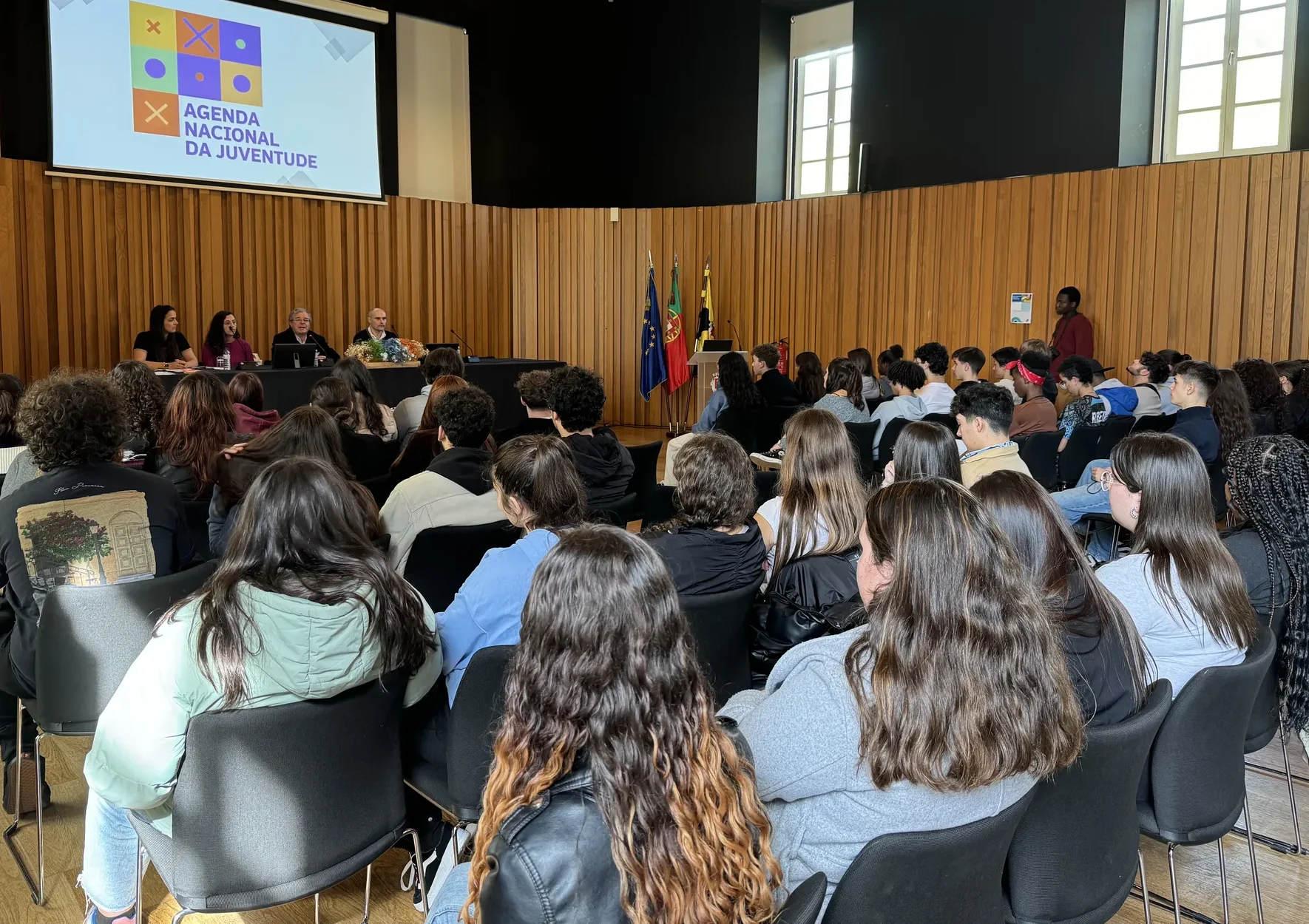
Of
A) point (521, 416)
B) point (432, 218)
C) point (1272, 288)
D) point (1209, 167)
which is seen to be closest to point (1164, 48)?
point (1209, 167)

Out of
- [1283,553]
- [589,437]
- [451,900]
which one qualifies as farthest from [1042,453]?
A: [451,900]

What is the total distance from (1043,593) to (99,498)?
2.40 m

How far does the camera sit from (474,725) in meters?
2.25

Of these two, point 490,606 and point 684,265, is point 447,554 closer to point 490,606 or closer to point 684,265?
point 490,606

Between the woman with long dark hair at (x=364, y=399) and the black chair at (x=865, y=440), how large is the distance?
8.99 ft

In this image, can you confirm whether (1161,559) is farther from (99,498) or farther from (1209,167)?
(1209,167)

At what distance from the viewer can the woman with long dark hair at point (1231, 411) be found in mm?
5449

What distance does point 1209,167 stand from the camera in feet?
29.9

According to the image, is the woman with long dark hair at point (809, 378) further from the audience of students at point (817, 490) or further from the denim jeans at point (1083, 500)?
the audience of students at point (817, 490)

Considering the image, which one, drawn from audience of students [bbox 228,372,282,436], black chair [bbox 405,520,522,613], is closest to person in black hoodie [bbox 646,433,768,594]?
black chair [bbox 405,520,522,613]

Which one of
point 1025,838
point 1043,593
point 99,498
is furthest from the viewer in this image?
point 99,498

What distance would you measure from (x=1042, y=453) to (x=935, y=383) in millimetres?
1542

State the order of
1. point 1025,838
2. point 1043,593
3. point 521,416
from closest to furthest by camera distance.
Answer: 1. point 1025,838
2. point 1043,593
3. point 521,416

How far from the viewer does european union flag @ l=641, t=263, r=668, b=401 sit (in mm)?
13000
